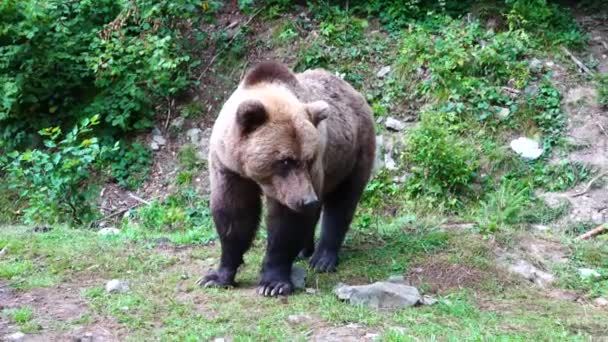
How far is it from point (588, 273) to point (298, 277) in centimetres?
220

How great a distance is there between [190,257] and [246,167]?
5.04 feet

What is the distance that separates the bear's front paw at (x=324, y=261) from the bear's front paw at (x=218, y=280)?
2.68 ft

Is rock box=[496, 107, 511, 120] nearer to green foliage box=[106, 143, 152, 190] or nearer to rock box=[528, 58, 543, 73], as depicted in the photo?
rock box=[528, 58, 543, 73]

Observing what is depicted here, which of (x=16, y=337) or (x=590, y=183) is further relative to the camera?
(x=590, y=183)

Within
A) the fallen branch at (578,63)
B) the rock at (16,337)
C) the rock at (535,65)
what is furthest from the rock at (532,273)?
the fallen branch at (578,63)

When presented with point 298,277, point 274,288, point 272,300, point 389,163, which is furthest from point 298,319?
point 389,163

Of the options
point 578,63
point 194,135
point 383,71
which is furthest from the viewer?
point 194,135

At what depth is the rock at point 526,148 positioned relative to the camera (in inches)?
360

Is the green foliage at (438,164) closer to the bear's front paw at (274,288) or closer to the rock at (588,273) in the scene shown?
the rock at (588,273)

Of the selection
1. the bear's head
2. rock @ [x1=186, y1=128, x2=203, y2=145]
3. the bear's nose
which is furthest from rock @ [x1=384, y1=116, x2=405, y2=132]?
the bear's nose

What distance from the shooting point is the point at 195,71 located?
11.6 m

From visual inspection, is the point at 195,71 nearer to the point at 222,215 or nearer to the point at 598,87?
the point at 598,87

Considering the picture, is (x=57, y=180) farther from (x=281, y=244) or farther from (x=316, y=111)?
(x=316, y=111)

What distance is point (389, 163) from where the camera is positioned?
938 centimetres
